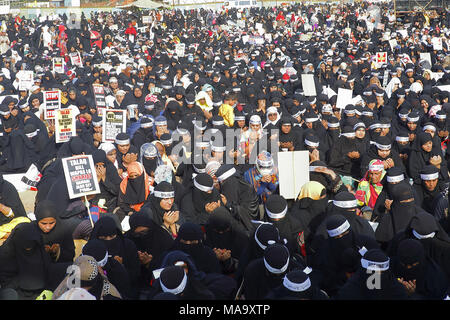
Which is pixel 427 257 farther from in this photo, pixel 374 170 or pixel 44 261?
pixel 44 261

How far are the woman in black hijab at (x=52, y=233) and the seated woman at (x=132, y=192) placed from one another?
4.03ft

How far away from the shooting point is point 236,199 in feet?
21.1

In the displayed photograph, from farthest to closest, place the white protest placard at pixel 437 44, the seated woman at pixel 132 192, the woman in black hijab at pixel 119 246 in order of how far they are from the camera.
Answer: the white protest placard at pixel 437 44 → the seated woman at pixel 132 192 → the woman in black hijab at pixel 119 246

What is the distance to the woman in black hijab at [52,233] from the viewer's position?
16.9 feet

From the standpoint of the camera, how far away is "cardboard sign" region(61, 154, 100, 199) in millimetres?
6359

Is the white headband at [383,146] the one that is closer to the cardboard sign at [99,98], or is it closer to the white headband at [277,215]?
the white headband at [277,215]

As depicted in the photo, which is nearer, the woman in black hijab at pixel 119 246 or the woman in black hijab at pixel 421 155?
the woman in black hijab at pixel 119 246

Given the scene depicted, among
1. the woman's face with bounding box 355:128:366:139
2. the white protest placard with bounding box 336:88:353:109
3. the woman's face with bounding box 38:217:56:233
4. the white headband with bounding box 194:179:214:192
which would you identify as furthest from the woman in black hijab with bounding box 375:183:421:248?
the white protest placard with bounding box 336:88:353:109

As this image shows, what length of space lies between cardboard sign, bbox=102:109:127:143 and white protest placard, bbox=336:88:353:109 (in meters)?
4.98

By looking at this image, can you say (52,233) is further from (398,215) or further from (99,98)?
(99,98)

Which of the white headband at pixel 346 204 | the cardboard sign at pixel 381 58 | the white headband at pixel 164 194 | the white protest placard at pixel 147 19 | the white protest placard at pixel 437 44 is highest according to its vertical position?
the white protest placard at pixel 147 19

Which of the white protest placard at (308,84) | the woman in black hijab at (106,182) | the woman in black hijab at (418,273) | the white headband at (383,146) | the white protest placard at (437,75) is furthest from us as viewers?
the white protest placard at (437,75)

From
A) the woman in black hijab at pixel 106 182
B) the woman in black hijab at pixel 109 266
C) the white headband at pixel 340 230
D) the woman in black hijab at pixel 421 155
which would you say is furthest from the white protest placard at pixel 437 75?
the woman in black hijab at pixel 109 266

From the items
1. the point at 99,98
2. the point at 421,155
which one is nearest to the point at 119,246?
the point at 421,155
